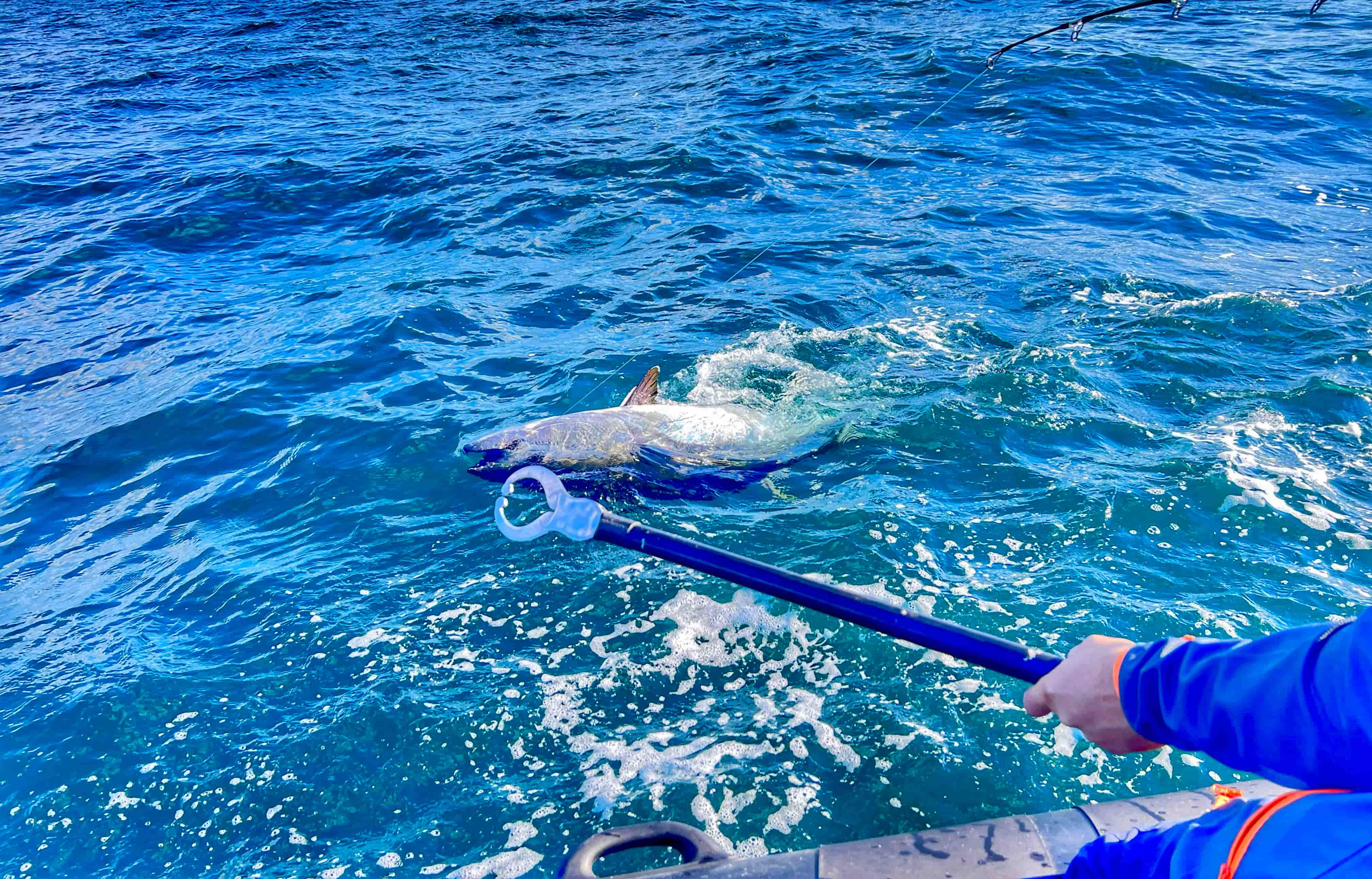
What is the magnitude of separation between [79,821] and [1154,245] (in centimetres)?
860

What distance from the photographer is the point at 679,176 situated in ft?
35.2

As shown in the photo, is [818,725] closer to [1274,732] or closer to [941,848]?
[941,848]

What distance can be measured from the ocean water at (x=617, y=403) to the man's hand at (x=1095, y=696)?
5.80 feet

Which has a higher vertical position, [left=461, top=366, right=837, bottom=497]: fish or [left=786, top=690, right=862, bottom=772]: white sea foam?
[left=461, top=366, right=837, bottom=497]: fish

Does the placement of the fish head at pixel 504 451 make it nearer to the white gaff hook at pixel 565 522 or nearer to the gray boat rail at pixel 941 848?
the white gaff hook at pixel 565 522

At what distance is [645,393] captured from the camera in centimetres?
603

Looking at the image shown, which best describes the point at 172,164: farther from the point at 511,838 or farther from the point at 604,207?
the point at 511,838

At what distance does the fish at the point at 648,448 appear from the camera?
5.53 meters

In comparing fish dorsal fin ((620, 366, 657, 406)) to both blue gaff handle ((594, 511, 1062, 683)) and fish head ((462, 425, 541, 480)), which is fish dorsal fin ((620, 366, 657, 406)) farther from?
blue gaff handle ((594, 511, 1062, 683))

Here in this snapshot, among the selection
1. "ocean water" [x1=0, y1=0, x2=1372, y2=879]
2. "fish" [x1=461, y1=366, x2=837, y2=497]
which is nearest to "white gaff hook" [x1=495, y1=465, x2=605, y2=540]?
"ocean water" [x1=0, y1=0, x2=1372, y2=879]

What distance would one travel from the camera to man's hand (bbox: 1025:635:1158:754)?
6.53 feet

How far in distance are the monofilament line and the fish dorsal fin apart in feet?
2.57

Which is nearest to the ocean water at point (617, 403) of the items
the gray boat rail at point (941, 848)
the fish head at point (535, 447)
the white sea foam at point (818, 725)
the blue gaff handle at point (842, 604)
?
the white sea foam at point (818, 725)

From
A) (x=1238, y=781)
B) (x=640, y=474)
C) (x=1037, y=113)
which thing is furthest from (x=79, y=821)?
(x=1037, y=113)
